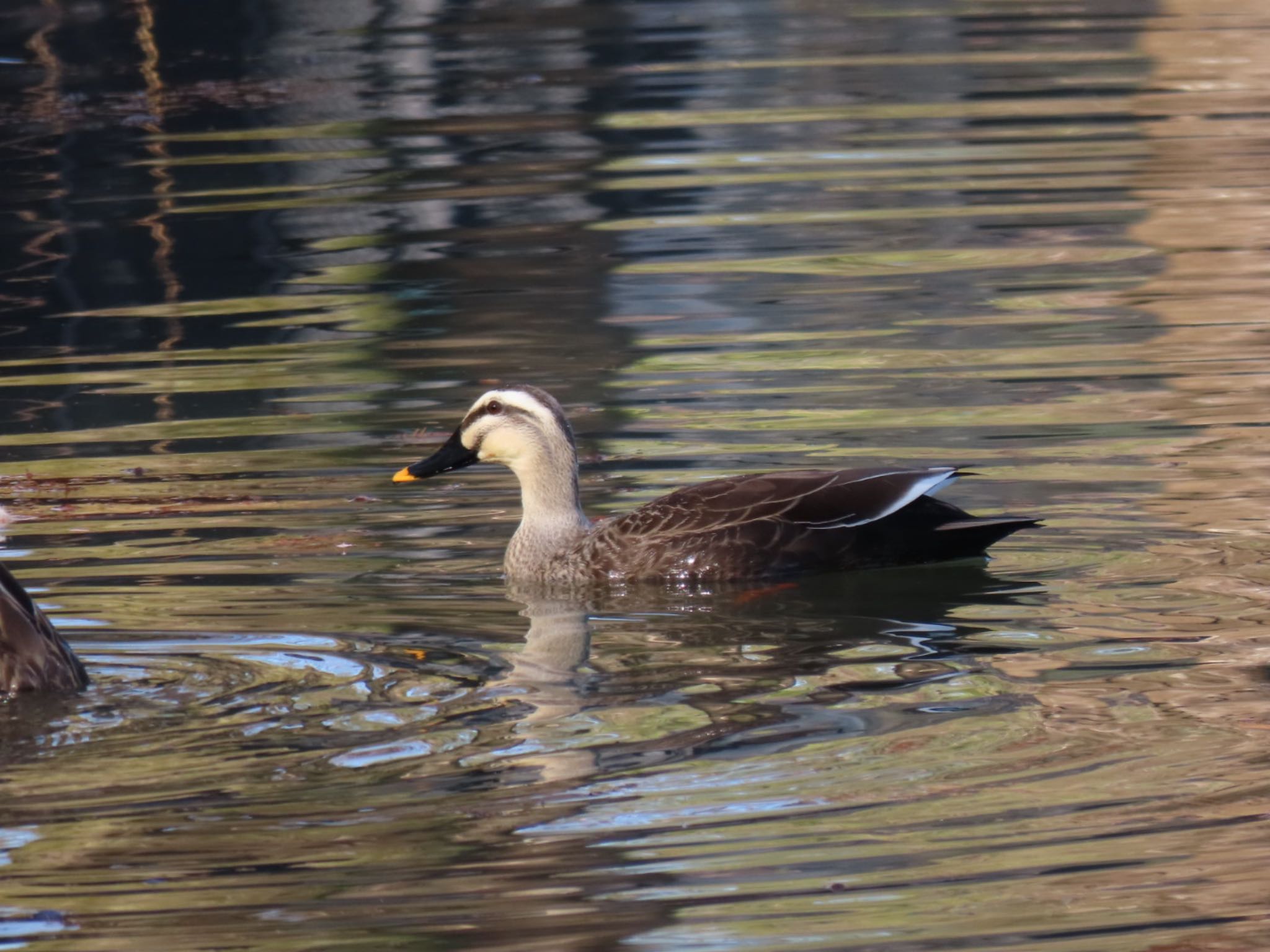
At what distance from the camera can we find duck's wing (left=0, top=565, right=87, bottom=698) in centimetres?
708

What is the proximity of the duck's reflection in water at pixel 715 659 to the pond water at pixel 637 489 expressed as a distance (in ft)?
0.10

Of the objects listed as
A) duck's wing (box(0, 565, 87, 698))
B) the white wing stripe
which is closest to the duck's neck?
the white wing stripe

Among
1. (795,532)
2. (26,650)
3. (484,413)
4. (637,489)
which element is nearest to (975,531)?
(795,532)

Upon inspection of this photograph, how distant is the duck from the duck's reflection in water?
3.0 inches

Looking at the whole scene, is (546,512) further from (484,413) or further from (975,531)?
(975,531)

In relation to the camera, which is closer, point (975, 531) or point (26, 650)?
point (26, 650)

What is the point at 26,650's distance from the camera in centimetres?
710

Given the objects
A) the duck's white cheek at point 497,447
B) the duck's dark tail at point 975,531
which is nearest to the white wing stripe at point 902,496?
the duck's dark tail at point 975,531

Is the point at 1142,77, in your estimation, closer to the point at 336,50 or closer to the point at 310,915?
the point at 336,50

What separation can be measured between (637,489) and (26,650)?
377cm

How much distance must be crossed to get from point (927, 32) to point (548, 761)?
18427 millimetres

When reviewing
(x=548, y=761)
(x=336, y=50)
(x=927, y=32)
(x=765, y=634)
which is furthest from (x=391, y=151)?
(x=548, y=761)

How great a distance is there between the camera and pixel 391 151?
63.9 ft

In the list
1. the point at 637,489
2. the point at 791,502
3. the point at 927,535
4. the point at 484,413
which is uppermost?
the point at 484,413
